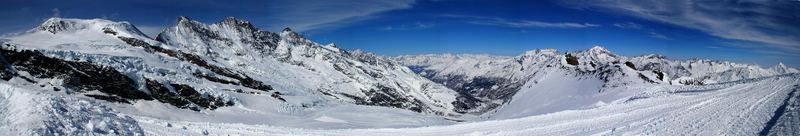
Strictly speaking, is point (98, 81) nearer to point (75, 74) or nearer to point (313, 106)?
point (75, 74)

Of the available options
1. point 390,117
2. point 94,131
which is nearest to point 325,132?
point 94,131

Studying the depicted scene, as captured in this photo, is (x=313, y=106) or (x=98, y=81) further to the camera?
(x=313, y=106)

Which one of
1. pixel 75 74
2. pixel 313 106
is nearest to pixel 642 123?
Result: pixel 75 74

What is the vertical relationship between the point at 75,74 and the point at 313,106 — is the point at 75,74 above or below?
above

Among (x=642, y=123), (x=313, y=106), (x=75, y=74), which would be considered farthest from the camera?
(x=313, y=106)

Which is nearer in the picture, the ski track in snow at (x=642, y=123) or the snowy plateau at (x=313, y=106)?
the ski track in snow at (x=642, y=123)

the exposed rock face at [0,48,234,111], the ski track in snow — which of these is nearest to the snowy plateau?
the ski track in snow

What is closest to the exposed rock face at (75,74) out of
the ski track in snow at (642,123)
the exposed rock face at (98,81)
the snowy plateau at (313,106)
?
the exposed rock face at (98,81)

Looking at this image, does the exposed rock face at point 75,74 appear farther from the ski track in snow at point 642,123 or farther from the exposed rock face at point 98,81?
the ski track in snow at point 642,123
